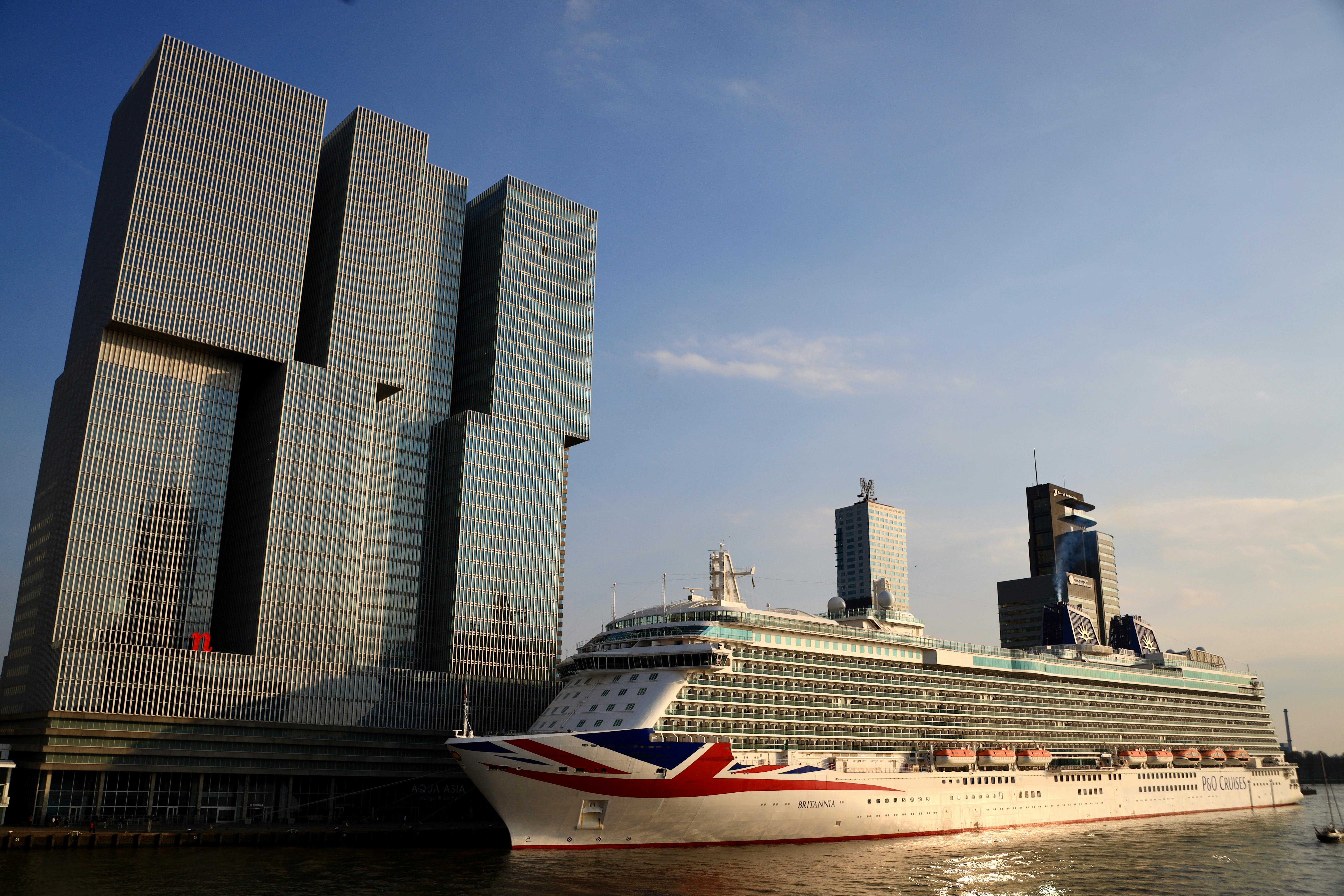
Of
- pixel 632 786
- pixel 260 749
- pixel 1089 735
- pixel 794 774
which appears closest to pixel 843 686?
pixel 794 774

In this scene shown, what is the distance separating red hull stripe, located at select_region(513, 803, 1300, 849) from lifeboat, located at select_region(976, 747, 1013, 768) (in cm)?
544

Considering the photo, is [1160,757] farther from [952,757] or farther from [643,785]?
[643,785]

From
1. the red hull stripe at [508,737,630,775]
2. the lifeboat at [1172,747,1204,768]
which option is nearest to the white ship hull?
the red hull stripe at [508,737,630,775]

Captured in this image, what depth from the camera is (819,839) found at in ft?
245

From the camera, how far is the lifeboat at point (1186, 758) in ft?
382

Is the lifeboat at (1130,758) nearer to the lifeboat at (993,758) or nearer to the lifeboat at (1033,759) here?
the lifeboat at (1033,759)

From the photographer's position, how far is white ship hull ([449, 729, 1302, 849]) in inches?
2635

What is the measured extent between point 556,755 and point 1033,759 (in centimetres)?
5365

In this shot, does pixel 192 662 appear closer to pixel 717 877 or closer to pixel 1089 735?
pixel 717 877

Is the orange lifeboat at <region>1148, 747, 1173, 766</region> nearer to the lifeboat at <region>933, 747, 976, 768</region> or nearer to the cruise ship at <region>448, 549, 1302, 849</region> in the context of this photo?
the cruise ship at <region>448, 549, 1302, 849</region>

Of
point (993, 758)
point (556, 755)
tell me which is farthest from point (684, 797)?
point (993, 758)

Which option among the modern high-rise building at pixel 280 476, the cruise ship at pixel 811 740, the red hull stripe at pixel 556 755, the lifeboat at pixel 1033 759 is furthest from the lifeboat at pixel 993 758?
the modern high-rise building at pixel 280 476

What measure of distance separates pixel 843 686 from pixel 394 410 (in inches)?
2698

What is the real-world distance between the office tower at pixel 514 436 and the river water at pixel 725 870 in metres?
42.3
